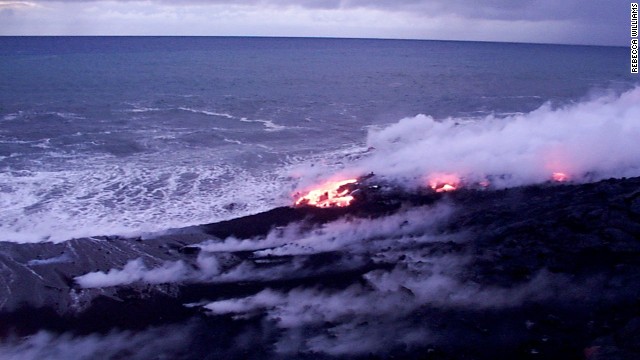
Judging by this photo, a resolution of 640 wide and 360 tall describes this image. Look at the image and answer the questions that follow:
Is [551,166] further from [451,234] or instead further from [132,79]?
[132,79]

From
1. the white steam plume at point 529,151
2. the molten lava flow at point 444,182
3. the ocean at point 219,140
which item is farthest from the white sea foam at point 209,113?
the molten lava flow at point 444,182

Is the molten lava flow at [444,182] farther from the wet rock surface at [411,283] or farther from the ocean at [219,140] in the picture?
the wet rock surface at [411,283]

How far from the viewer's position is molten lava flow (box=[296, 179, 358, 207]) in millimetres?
30719

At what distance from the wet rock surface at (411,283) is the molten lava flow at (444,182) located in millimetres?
3076

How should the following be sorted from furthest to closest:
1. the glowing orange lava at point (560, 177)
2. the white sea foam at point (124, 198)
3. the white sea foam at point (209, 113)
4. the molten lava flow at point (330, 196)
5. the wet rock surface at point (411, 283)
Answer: the white sea foam at point (209, 113) < the glowing orange lava at point (560, 177) < the molten lava flow at point (330, 196) < the white sea foam at point (124, 198) < the wet rock surface at point (411, 283)

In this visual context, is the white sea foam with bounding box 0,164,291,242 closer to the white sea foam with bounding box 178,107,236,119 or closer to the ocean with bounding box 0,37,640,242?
the ocean with bounding box 0,37,640,242

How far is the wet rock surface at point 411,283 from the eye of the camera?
58.4 feet

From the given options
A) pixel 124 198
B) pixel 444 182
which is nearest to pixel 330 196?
pixel 444 182

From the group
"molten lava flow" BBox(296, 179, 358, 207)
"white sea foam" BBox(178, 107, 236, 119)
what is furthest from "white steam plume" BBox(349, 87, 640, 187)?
"white sea foam" BBox(178, 107, 236, 119)

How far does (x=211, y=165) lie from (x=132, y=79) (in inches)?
2197

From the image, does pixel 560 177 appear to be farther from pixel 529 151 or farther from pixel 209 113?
pixel 209 113

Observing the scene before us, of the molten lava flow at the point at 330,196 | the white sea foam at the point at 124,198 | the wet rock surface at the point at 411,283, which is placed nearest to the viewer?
the wet rock surface at the point at 411,283

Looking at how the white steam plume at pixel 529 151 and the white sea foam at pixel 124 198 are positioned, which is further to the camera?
the white steam plume at pixel 529 151

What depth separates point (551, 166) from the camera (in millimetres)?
33062
